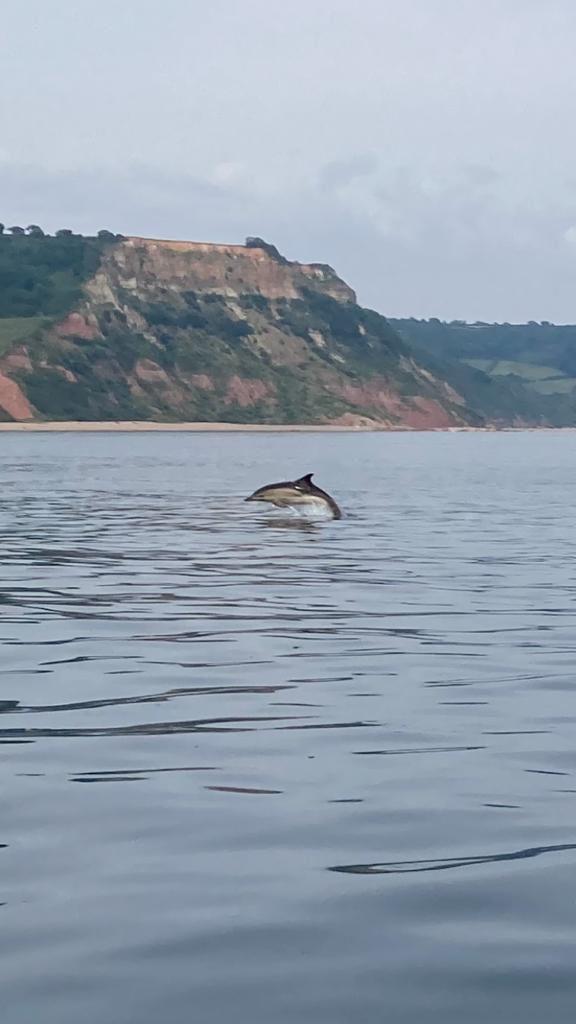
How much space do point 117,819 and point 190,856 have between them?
0.92m

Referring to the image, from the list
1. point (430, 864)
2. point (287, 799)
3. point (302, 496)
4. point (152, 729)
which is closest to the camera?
point (430, 864)

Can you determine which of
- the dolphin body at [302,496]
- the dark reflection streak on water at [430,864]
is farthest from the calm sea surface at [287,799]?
the dolphin body at [302,496]

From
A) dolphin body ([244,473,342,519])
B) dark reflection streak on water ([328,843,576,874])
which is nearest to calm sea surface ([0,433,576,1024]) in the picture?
dark reflection streak on water ([328,843,576,874])

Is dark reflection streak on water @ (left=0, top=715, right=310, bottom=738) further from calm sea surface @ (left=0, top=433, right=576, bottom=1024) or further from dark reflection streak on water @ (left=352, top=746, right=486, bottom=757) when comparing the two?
dark reflection streak on water @ (left=352, top=746, right=486, bottom=757)

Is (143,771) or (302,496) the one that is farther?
(302,496)

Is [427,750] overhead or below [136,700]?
→ overhead

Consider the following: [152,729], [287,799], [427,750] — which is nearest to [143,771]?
[287,799]

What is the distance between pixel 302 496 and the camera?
141 feet

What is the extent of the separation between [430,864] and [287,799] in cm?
164

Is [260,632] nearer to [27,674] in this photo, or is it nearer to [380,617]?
[380,617]

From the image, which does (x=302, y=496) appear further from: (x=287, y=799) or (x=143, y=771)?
(x=287, y=799)

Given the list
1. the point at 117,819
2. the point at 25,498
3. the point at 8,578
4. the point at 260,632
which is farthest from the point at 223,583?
the point at 25,498

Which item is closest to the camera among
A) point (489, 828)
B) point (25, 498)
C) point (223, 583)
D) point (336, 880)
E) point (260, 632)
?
point (336, 880)

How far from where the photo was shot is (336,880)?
8.95m
